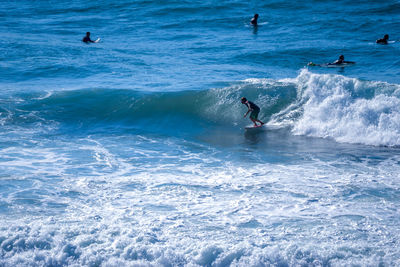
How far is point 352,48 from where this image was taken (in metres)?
21.9

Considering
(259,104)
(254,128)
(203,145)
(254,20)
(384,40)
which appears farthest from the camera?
(254,20)

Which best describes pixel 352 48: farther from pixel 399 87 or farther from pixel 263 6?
pixel 263 6

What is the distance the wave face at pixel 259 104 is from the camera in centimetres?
1317

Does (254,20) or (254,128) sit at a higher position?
(254,20)

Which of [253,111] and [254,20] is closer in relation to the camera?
[253,111]

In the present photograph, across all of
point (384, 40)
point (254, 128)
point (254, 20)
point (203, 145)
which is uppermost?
point (254, 20)

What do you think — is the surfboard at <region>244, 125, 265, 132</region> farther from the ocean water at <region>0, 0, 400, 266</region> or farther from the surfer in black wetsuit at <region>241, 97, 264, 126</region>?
the ocean water at <region>0, 0, 400, 266</region>

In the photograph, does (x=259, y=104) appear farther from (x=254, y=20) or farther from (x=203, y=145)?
(x=254, y=20)

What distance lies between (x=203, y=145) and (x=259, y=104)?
3.76 meters

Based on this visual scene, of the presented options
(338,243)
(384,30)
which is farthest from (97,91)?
(384,30)

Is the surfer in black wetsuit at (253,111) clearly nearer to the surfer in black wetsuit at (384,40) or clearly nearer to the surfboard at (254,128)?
the surfboard at (254,128)

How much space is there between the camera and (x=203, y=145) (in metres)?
12.3

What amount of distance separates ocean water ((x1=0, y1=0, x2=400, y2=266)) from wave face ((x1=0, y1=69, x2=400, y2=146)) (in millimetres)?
60

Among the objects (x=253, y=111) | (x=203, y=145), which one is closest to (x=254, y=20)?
(x=253, y=111)
